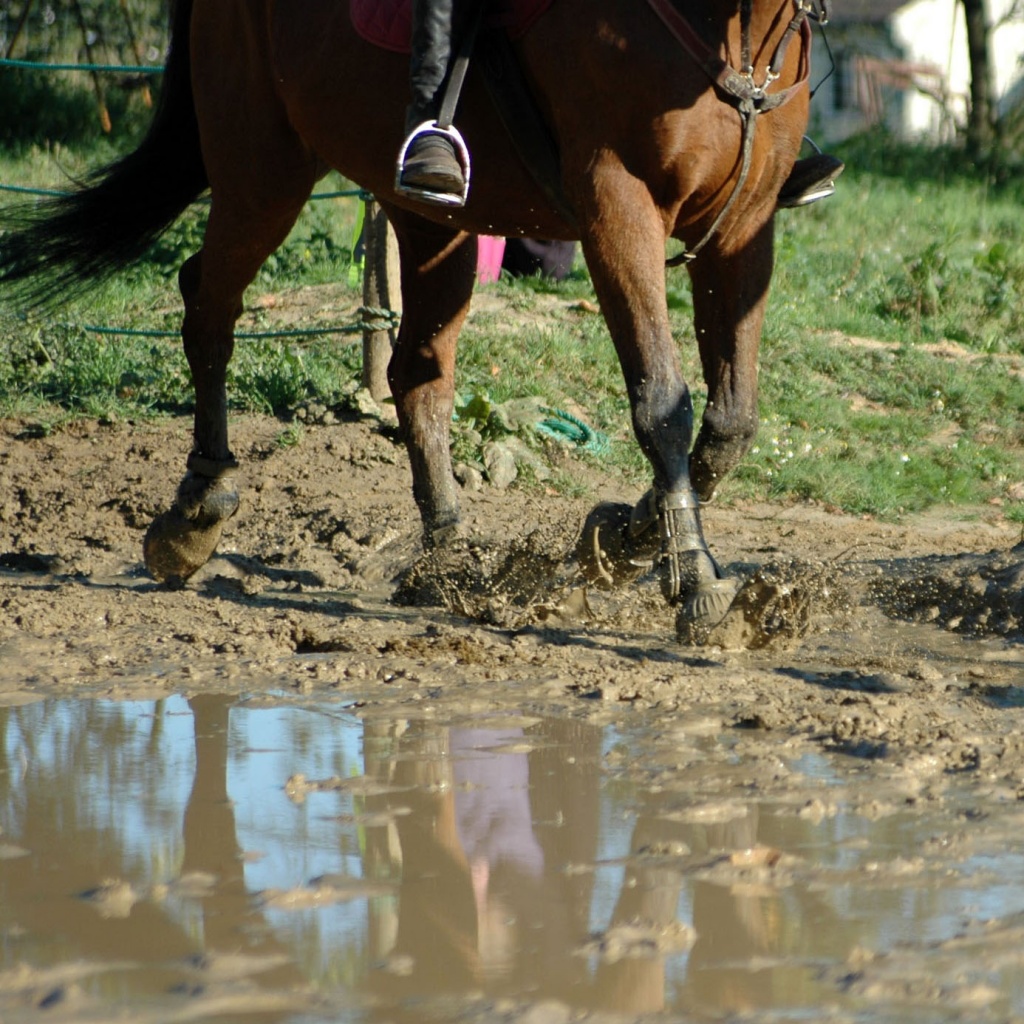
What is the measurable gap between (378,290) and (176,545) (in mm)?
2294

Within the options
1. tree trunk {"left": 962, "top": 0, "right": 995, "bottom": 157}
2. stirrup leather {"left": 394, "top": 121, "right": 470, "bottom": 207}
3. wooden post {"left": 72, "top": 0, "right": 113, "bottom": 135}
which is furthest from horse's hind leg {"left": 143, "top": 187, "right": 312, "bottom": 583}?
tree trunk {"left": 962, "top": 0, "right": 995, "bottom": 157}

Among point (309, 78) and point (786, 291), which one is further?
point (786, 291)

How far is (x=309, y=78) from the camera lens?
4.70 metres

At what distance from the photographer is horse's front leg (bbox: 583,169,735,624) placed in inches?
151

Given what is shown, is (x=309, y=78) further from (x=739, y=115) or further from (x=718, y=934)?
(x=718, y=934)

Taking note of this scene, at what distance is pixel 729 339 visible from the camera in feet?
14.0

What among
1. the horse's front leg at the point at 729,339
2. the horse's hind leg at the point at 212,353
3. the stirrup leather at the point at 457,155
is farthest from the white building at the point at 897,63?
the stirrup leather at the point at 457,155

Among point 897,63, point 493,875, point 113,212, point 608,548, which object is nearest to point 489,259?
point 113,212

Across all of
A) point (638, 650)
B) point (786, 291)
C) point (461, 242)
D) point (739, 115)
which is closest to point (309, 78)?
point (461, 242)

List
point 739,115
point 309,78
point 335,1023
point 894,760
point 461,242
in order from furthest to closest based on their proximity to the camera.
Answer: point 461,242 < point 309,78 < point 739,115 < point 894,760 < point 335,1023

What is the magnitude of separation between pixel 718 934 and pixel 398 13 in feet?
10.1

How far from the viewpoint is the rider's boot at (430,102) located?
4016 millimetres

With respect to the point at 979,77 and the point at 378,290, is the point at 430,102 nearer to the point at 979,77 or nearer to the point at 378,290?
the point at 378,290

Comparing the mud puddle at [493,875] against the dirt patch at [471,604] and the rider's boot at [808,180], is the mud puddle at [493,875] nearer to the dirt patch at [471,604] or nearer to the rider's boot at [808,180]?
the dirt patch at [471,604]
